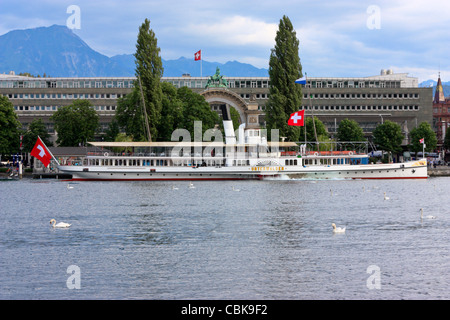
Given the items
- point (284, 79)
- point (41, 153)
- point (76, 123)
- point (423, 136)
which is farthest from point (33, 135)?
point (423, 136)

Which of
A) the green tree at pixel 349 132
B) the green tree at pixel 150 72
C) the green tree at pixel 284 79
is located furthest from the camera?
the green tree at pixel 349 132

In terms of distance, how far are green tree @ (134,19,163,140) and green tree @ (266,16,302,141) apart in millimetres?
19030

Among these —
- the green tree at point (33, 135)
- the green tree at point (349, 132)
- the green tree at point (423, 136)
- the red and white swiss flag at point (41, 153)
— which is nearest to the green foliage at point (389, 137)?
the green tree at point (349, 132)

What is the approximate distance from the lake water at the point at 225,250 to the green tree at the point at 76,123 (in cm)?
6361

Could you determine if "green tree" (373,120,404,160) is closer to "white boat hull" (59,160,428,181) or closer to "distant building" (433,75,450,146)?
"white boat hull" (59,160,428,181)

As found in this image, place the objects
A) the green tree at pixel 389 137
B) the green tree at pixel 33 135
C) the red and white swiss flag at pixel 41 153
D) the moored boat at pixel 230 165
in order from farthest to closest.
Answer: the green tree at pixel 33 135 → the green tree at pixel 389 137 → the red and white swiss flag at pixel 41 153 → the moored boat at pixel 230 165

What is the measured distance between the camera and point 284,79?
109125 mm

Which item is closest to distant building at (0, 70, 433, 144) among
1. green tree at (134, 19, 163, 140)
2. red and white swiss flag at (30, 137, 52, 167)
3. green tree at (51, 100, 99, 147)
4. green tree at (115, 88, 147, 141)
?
green tree at (51, 100, 99, 147)

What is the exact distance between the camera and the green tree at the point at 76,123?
398 ft

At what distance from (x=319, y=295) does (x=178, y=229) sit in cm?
1778

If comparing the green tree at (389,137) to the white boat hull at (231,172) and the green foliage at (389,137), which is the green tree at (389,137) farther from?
the white boat hull at (231,172)

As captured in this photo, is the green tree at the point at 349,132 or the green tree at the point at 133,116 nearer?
the green tree at the point at 133,116
